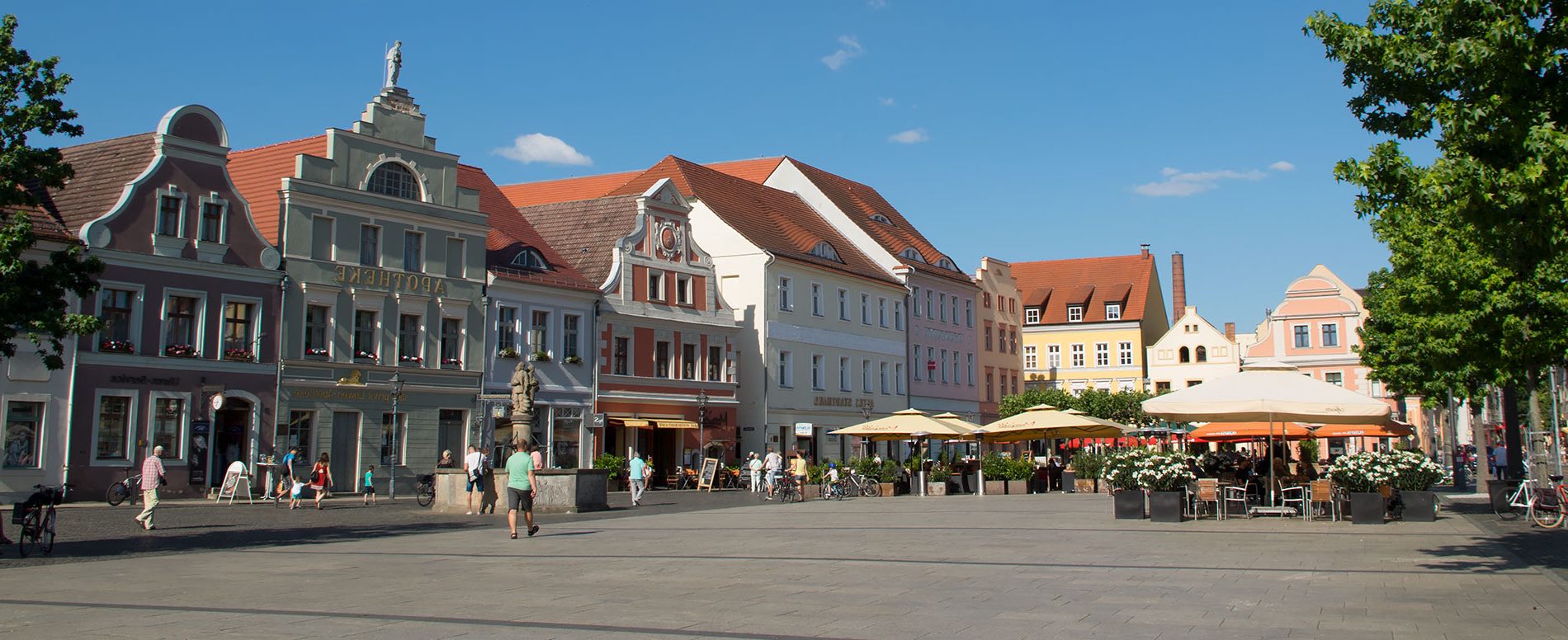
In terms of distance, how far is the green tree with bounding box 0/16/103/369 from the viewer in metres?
18.1

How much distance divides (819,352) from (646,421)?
41.0 ft

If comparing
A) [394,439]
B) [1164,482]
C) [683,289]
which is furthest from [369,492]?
[1164,482]

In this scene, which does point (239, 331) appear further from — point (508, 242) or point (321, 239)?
point (508, 242)

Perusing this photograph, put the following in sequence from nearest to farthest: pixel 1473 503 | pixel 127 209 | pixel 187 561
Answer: pixel 187 561 → pixel 1473 503 → pixel 127 209

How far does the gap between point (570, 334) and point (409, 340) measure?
6.27m

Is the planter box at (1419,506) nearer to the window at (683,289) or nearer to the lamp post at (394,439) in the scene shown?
the lamp post at (394,439)

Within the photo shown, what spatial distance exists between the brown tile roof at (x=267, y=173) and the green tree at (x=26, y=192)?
1902 cm

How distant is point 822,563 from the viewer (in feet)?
52.1

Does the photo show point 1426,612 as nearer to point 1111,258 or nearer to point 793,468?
point 793,468

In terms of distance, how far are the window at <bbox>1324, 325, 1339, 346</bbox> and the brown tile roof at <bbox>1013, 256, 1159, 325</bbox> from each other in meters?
13.8

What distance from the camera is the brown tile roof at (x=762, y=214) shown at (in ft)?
182

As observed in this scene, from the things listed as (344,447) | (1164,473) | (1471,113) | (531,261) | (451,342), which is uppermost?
(531,261)

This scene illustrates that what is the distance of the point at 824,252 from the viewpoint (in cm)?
5931

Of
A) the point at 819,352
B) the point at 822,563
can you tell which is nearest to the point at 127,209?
the point at 822,563
